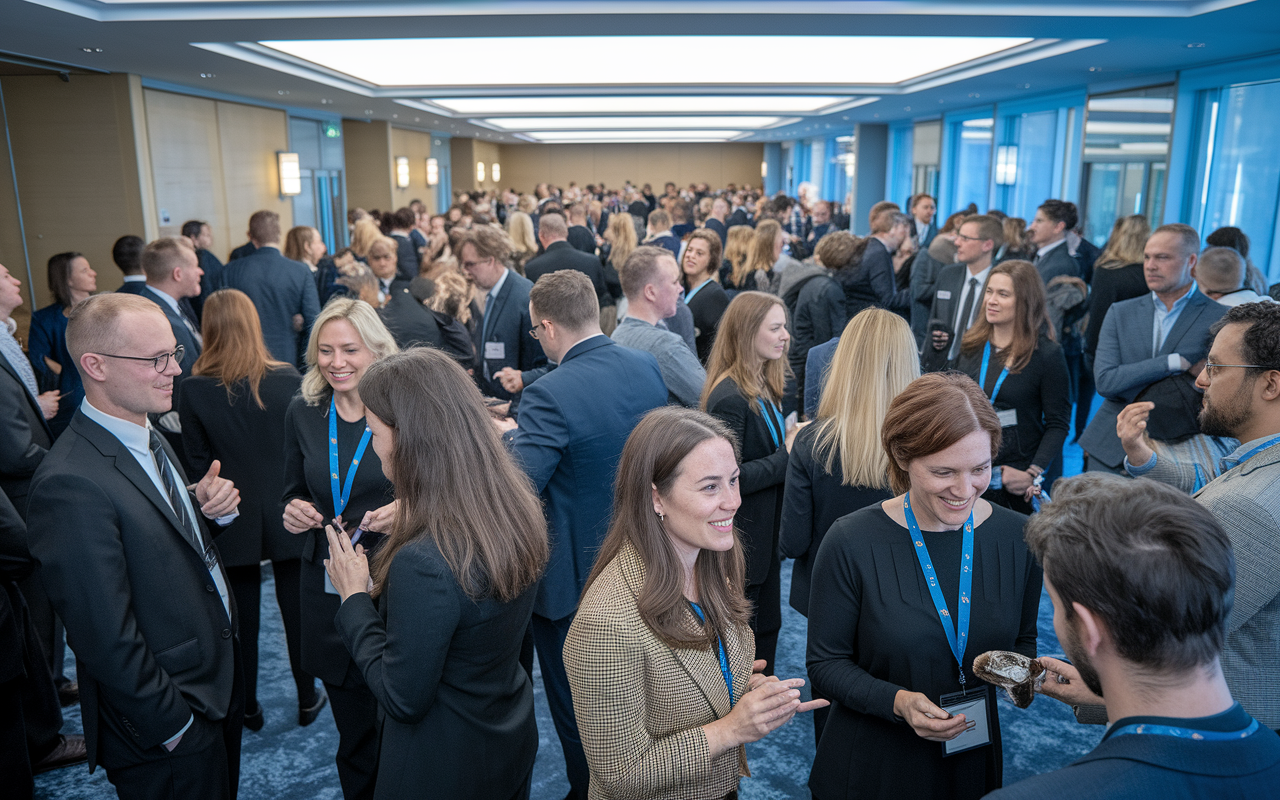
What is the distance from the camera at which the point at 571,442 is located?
8.89 feet

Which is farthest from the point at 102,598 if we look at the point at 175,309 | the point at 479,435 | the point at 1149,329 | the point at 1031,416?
the point at 1149,329

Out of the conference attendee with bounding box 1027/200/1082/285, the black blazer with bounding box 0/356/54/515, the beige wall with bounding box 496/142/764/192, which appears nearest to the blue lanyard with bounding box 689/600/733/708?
the black blazer with bounding box 0/356/54/515

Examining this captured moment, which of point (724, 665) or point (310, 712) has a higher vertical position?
point (724, 665)

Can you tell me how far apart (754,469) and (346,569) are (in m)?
1.61

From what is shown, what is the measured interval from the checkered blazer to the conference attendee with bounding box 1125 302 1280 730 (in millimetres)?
1078

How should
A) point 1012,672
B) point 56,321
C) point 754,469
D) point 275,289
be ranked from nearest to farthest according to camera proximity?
point 1012,672 < point 754,469 < point 56,321 < point 275,289

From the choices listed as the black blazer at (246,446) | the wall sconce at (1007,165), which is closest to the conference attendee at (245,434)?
the black blazer at (246,446)

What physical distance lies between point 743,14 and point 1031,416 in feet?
10.1

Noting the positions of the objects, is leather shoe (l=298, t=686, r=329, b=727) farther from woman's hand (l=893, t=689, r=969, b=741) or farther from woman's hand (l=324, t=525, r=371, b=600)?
woman's hand (l=893, t=689, r=969, b=741)

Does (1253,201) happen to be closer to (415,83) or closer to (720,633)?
(720,633)

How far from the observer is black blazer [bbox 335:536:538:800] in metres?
1.66

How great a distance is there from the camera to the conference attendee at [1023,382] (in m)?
3.49

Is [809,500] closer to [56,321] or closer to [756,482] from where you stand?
[756,482]

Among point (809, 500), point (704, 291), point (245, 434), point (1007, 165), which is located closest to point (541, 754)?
point (809, 500)
